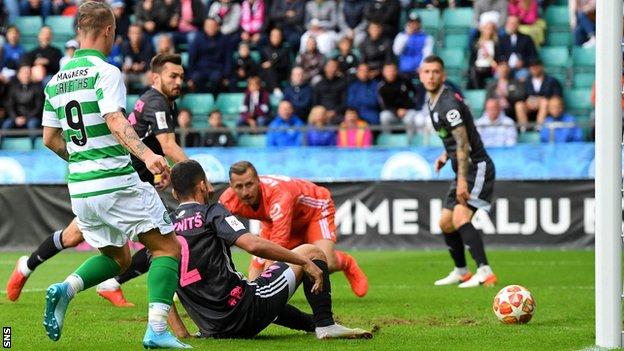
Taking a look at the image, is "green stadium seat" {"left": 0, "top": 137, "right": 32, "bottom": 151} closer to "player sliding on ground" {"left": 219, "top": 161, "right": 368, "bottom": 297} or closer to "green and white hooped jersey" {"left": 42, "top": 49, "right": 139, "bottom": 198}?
"player sliding on ground" {"left": 219, "top": 161, "right": 368, "bottom": 297}

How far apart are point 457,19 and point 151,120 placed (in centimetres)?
1369

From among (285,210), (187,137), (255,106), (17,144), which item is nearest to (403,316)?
(285,210)

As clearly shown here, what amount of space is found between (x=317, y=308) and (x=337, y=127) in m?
11.5

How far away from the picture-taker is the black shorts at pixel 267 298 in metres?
7.76

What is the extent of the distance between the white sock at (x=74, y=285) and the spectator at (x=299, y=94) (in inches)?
539

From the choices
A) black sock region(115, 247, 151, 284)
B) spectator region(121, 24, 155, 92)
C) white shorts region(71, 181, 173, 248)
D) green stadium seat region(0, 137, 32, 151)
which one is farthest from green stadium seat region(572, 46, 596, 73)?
white shorts region(71, 181, 173, 248)

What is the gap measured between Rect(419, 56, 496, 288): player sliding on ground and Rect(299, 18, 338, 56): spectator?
953 centimetres

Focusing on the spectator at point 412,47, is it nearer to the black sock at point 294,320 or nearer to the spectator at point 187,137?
the spectator at point 187,137

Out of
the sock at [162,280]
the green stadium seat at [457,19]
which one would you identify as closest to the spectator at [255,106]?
the green stadium seat at [457,19]

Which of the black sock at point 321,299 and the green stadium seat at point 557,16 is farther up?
the green stadium seat at point 557,16

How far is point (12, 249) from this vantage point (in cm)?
1850

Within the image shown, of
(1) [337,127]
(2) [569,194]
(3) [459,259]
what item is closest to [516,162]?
(2) [569,194]

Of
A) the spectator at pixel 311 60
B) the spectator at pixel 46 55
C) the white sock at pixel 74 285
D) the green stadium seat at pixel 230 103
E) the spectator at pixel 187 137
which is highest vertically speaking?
the spectator at pixel 46 55

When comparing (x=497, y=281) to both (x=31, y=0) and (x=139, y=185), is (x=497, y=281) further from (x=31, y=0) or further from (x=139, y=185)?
(x=31, y=0)
